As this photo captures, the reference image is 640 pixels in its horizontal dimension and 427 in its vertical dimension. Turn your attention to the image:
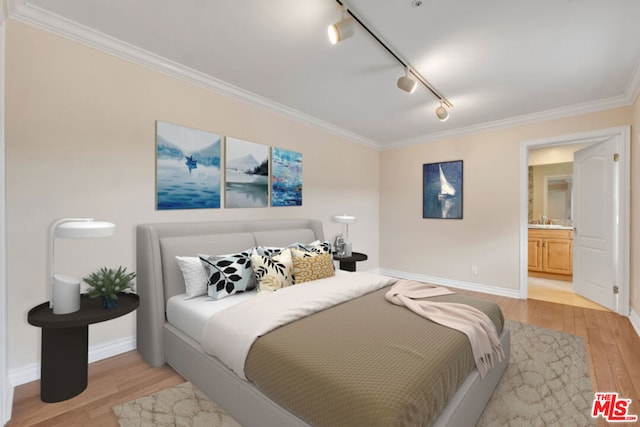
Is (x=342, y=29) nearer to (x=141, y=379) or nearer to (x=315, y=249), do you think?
(x=315, y=249)

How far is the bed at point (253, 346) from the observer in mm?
1351

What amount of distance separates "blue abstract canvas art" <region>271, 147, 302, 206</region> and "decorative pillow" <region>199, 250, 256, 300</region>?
4.27 feet

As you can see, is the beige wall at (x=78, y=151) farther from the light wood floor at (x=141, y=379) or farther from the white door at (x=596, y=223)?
the white door at (x=596, y=223)

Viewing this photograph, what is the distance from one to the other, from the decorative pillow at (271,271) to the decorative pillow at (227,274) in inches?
3.6

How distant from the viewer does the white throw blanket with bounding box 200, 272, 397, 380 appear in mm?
1608

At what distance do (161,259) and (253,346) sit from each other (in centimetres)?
133

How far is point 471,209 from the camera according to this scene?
14.6 feet

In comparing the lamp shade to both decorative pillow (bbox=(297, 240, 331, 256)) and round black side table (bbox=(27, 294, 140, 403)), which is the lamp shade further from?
decorative pillow (bbox=(297, 240, 331, 256))

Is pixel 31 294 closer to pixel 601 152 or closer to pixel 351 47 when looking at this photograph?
pixel 351 47

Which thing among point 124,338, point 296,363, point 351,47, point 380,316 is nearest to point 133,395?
point 124,338

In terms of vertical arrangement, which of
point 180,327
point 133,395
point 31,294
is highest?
point 31,294

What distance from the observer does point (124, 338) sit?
8.00 ft

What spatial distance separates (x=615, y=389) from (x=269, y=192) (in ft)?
11.3

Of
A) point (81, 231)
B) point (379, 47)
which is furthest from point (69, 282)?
point (379, 47)
